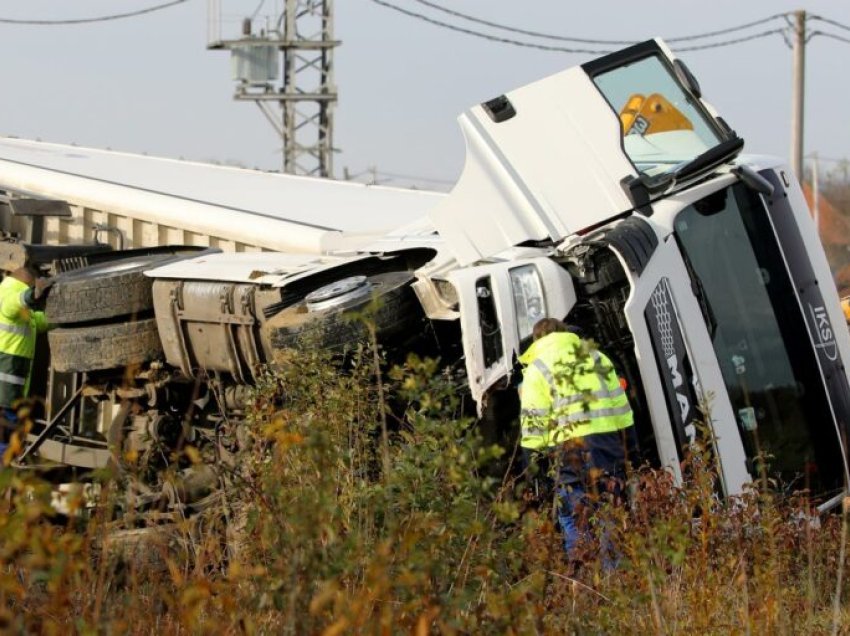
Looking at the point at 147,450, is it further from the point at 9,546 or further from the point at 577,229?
the point at 9,546

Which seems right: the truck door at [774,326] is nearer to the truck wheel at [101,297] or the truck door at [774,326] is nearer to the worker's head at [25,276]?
the truck wheel at [101,297]

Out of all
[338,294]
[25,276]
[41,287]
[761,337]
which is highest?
[25,276]

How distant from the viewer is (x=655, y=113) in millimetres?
6848

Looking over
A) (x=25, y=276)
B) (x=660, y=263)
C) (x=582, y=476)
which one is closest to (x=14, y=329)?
(x=25, y=276)

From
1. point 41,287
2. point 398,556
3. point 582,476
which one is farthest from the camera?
point 41,287

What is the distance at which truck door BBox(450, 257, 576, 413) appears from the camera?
5984 mm

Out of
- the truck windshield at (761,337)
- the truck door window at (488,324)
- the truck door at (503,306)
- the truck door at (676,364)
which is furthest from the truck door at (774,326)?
the truck door window at (488,324)

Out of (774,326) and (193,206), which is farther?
(193,206)

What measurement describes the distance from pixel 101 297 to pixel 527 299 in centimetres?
248

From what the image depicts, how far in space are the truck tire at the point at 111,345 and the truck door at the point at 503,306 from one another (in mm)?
1952

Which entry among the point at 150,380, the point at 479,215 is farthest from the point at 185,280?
the point at 479,215

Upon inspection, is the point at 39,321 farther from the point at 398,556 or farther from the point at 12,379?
the point at 398,556

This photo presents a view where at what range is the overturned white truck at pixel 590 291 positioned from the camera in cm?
609

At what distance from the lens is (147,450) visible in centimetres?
686
